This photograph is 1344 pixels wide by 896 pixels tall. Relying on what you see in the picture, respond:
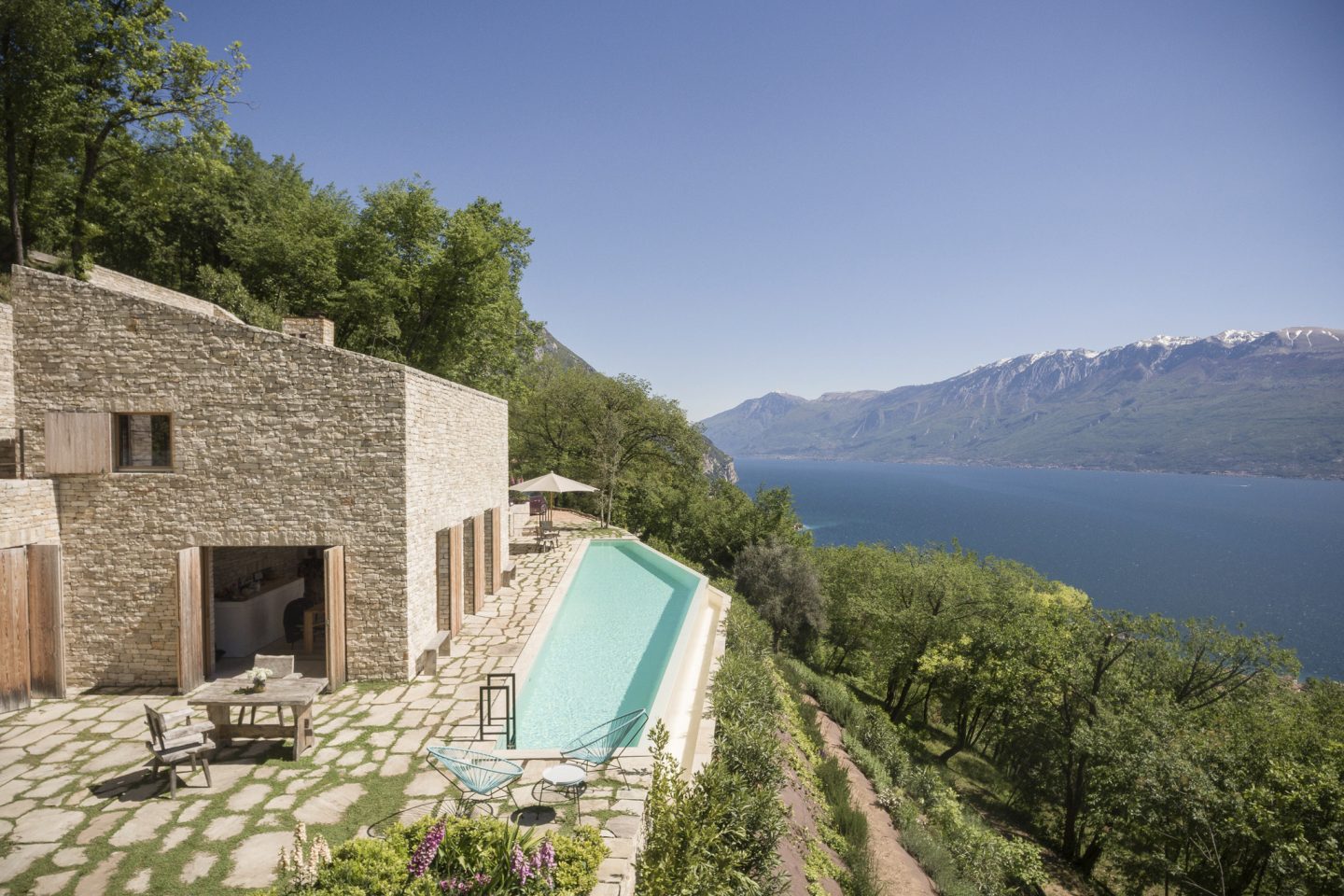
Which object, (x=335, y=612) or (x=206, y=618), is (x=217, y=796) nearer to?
(x=335, y=612)

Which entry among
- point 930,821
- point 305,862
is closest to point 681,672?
point 305,862

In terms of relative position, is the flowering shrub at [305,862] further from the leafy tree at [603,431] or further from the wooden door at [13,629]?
the leafy tree at [603,431]

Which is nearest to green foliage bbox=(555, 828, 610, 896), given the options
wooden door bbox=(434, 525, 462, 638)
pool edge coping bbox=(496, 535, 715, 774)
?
pool edge coping bbox=(496, 535, 715, 774)

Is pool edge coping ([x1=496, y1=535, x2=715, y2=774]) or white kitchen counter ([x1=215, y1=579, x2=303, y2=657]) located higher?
white kitchen counter ([x1=215, y1=579, x2=303, y2=657])

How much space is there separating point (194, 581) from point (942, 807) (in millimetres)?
15476

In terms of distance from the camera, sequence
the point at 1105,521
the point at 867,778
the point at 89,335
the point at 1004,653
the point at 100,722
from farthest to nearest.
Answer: the point at 1105,521 < the point at 1004,653 < the point at 867,778 < the point at 89,335 < the point at 100,722

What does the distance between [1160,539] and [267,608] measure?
126 metres

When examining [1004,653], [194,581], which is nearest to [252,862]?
[194,581]

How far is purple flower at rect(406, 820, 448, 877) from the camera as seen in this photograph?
13.7ft

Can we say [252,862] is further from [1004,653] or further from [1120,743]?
[1004,653]

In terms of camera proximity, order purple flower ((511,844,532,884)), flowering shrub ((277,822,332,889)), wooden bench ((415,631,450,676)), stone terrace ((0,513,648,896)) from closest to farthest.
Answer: flowering shrub ((277,822,332,889))
purple flower ((511,844,532,884))
stone terrace ((0,513,648,896))
wooden bench ((415,631,450,676))

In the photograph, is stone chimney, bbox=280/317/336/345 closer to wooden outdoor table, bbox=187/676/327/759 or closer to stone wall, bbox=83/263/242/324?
stone wall, bbox=83/263/242/324

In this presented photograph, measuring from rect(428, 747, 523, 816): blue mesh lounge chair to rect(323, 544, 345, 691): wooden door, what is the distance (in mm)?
3713

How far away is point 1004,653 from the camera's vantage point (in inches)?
809
